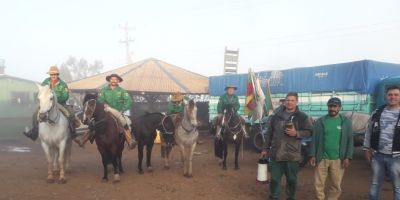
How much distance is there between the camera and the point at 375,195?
5.56m

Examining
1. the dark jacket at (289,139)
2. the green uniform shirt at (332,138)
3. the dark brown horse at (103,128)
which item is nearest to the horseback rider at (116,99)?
the dark brown horse at (103,128)

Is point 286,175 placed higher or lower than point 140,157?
higher

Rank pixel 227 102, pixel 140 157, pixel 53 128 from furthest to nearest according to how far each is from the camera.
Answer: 1. pixel 227 102
2. pixel 140 157
3. pixel 53 128

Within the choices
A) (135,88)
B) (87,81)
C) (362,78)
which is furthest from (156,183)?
(87,81)

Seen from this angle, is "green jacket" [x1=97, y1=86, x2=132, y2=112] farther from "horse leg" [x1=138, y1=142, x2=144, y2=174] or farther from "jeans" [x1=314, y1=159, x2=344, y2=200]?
"jeans" [x1=314, y1=159, x2=344, y2=200]

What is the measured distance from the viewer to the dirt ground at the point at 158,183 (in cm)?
770

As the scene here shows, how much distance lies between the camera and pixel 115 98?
935 centimetres

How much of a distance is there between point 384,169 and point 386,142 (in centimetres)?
46

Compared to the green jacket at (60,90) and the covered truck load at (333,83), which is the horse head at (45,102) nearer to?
the green jacket at (60,90)

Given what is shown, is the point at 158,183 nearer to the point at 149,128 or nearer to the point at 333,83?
the point at 149,128

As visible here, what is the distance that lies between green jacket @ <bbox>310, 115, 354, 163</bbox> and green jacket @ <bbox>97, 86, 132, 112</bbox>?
5.06 meters

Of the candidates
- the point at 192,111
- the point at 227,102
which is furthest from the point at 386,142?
the point at 227,102

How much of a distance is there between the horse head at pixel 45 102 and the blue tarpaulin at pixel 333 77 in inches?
375

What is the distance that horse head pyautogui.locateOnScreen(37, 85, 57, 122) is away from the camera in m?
7.84
